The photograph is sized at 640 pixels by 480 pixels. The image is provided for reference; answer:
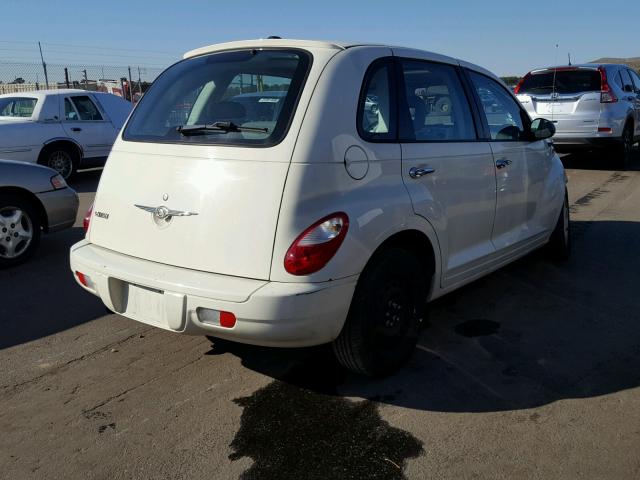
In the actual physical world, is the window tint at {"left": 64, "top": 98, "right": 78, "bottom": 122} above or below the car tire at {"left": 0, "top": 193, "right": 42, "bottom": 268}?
above

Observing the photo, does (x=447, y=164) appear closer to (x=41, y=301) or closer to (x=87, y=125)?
(x=41, y=301)

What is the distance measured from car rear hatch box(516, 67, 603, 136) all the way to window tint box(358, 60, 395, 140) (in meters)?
8.37

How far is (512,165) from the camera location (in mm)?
4441

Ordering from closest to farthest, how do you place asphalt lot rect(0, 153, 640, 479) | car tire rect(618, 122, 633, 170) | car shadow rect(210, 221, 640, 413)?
asphalt lot rect(0, 153, 640, 479), car shadow rect(210, 221, 640, 413), car tire rect(618, 122, 633, 170)

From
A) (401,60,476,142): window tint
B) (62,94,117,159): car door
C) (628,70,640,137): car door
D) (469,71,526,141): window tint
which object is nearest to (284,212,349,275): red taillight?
(401,60,476,142): window tint

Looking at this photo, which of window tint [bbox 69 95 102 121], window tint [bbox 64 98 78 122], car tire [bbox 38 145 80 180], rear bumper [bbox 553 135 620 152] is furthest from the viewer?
window tint [bbox 69 95 102 121]

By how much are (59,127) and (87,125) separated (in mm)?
589

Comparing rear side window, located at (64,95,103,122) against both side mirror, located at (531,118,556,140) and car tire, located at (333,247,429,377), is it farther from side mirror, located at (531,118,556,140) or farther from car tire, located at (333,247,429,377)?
car tire, located at (333,247,429,377)

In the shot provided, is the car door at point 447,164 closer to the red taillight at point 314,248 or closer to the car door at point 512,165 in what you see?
the car door at point 512,165

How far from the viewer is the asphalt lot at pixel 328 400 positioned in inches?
108

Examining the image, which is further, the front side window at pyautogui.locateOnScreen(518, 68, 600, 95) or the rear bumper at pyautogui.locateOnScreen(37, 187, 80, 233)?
the front side window at pyautogui.locateOnScreen(518, 68, 600, 95)

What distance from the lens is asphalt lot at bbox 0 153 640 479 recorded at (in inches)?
108

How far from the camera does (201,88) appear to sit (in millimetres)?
3641

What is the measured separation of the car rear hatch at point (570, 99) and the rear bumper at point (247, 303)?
920 centimetres
